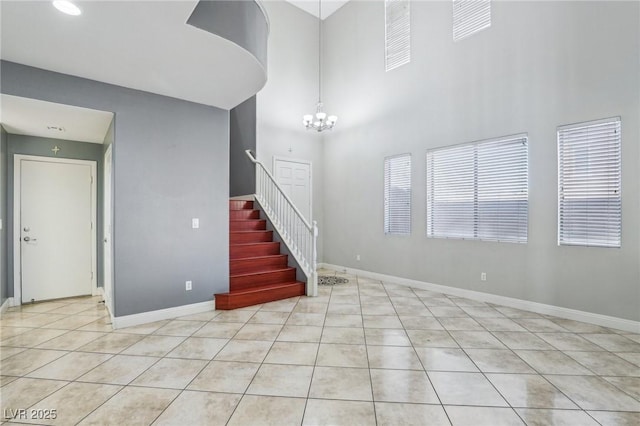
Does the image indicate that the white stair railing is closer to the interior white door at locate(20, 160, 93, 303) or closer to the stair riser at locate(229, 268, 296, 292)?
the stair riser at locate(229, 268, 296, 292)

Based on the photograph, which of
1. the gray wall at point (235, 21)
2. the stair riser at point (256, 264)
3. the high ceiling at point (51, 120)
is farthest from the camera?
the stair riser at point (256, 264)

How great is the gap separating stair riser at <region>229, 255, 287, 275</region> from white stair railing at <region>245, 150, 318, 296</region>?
275 millimetres

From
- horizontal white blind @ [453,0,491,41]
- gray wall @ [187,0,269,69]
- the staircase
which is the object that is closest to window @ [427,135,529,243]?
horizontal white blind @ [453,0,491,41]

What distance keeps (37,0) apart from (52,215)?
3656 mm

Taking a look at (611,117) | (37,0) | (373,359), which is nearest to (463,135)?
(611,117)

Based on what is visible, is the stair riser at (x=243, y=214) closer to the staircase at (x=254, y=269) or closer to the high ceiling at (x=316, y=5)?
the staircase at (x=254, y=269)

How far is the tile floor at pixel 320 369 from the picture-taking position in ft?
6.69

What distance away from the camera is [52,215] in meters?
4.64

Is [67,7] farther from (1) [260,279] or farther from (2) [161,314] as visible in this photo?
(1) [260,279]

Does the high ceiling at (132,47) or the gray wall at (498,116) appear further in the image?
the gray wall at (498,116)

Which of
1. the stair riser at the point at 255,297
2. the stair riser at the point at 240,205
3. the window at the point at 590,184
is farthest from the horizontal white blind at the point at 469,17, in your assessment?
the stair riser at the point at 255,297

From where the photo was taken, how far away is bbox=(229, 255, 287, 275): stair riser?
484 cm

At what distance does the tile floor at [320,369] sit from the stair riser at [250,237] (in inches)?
60.3

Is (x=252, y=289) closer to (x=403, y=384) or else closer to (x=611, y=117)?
(x=403, y=384)
